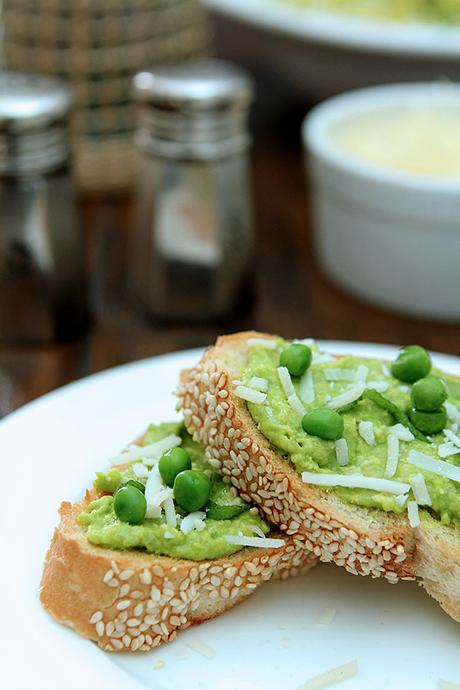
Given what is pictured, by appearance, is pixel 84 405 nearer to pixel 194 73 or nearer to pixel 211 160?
pixel 211 160

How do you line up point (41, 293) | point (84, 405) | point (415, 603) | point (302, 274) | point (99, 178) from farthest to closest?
point (99, 178), point (302, 274), point (41, 293), point (84, 405), point (415, 603)

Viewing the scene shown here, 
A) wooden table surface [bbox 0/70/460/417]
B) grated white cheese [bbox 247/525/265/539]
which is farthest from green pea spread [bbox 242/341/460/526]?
wooden table surface [bbox 0/70/460/417]

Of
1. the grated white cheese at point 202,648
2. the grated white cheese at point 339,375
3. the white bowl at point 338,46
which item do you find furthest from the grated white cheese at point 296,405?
the white bowl at point 338,46

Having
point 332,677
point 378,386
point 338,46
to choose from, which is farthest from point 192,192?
point 332,677

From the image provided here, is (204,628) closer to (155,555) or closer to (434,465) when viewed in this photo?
(155,555)

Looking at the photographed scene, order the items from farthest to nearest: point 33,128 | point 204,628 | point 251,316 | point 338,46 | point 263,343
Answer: point 338,46, point 251,316, point 33,128, point 263,343, point 204,628

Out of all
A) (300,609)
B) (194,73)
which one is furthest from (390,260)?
(300,609)

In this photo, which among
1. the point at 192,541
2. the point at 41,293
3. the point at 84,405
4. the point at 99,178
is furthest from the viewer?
the point at 99,178
